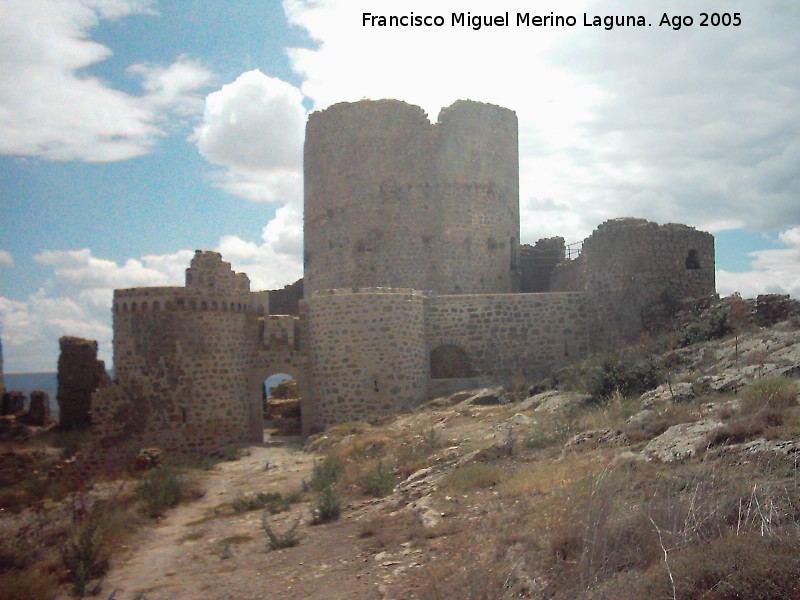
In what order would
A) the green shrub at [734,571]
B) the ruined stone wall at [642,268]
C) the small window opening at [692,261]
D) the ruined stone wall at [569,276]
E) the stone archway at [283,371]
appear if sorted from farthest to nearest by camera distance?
the ruined stone wall at [569,276]
the stone archway at [283,371]
the small window opening at [692,261]
the ruined stone wall at [642,268]
the green shrub at [734,571]

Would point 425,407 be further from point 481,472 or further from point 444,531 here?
point 444,531

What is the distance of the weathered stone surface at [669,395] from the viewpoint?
31.2 ft

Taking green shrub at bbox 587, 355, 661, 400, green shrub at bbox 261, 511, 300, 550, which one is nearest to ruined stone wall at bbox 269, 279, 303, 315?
green shrub at bbox 587, 355, 661, 400

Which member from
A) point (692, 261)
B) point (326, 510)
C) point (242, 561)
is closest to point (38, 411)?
point (326, 510)

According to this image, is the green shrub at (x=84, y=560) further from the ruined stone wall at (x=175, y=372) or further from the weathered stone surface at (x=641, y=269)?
the weathered stone surface at (x=641, y=269)

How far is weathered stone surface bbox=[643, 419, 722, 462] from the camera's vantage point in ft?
23.3

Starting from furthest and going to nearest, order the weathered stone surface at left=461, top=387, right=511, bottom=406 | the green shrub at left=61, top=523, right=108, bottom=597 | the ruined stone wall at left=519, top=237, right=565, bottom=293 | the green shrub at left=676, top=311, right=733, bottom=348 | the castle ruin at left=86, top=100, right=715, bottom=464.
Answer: the ruined stone wall at left=519, top=237, right=565, bottom=293
the castle ruin at left=86, top=100, right=715, bottom=464
the weathered stone surface at left=461, top=387, right=511, bottom=406
the green shrub at left=676, top=311, right=733, bottom=348
the green shrub at left=61, top=523, right=108, bottom=597

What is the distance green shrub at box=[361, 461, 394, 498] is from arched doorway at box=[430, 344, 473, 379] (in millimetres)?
9375

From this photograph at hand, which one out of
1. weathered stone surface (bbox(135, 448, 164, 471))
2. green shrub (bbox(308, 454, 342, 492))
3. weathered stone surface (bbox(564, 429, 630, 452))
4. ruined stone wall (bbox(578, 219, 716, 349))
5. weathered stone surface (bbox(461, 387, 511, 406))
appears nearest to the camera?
weathered stone surface (bbox(564, 429, 630, 452))

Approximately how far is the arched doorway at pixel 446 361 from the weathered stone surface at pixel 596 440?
1084 centimetres

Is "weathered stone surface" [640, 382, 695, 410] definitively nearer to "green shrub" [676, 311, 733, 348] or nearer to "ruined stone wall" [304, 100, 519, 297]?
"green shrub" [676, 311, 733, 348]

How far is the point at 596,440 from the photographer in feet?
29.4

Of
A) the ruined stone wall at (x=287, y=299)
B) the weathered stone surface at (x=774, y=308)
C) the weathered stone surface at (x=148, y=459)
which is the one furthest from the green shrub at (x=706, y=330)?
the ruined stone wall at (x=287, y=299)

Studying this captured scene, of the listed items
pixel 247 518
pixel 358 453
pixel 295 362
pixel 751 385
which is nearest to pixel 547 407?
pixel 358 453
